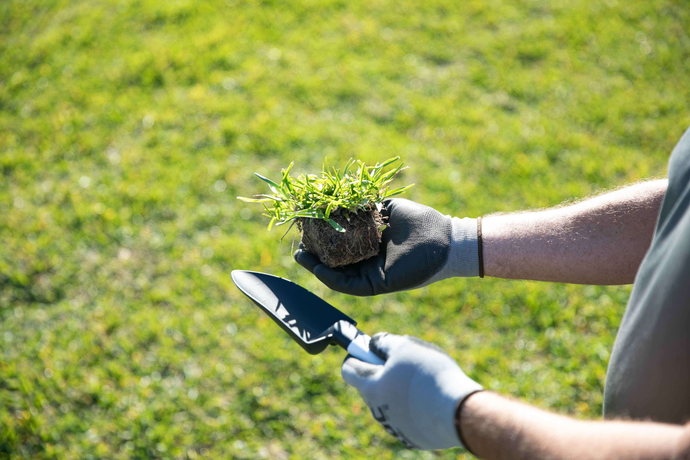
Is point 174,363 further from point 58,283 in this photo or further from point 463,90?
point 463,90

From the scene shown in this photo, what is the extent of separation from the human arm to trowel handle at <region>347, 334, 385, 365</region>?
1.3 inches

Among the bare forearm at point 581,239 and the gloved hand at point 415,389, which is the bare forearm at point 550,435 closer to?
the gloved hand at point 415,389

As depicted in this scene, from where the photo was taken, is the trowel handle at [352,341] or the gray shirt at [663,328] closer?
the gray shirt at [663,328]

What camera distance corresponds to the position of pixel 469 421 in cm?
143

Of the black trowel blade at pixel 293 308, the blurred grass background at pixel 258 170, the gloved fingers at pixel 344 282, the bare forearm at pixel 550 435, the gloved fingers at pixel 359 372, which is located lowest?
the blurred grass background at pixel 258 170

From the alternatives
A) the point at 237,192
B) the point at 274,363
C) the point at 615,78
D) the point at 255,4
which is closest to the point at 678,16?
the point at 615,78

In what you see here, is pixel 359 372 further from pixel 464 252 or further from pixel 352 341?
pixel 464 252

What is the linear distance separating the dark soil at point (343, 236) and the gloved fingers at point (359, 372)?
1.95ft

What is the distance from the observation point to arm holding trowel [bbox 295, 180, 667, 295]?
1.98 meters

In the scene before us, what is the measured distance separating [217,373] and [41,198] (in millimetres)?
2737

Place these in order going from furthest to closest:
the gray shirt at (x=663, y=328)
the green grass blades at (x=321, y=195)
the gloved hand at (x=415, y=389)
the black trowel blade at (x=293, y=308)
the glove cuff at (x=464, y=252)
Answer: the glove cuff at (x=464, y=252) < the green grass blades at (x=321, y=195) < the black trowel blade at (x=293, y=308) < the gloved hand at (x=415, y=389) < the gray shirt at (x=663, y=328)

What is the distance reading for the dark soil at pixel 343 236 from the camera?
2.19 meters

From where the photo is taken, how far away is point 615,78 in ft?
18.0

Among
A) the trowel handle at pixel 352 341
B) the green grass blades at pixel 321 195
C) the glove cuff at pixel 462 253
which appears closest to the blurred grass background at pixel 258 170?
the glove cuff at pixel 462 253
